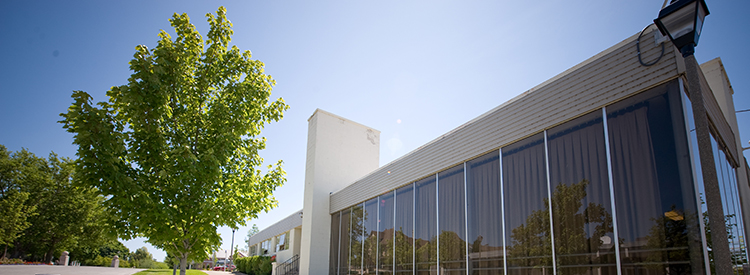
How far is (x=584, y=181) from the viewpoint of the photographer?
19.7 feet

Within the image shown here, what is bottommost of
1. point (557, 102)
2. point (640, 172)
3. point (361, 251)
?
point (361, 251)

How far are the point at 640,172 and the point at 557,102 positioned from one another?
1803 mm

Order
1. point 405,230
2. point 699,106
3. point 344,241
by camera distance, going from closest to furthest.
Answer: point 699,106 → point 405,230 → point 344,241

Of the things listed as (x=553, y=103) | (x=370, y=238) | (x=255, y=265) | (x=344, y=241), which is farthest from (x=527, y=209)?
(x=255, y=265)

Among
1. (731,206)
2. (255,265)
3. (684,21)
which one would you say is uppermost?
(684,21)

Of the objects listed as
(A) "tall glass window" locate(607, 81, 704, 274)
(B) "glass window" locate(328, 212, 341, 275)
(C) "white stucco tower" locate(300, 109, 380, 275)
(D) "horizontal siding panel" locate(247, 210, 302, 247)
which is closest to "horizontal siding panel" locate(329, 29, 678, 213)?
(A) "tall glass window" locate(607, 81, 704, 274)

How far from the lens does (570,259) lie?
5.89m

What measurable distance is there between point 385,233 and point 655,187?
807cm

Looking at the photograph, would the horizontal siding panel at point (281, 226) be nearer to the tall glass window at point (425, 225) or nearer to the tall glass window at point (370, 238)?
the tall glass window at point (370, 238)

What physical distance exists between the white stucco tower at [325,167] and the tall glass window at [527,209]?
33.4 ft

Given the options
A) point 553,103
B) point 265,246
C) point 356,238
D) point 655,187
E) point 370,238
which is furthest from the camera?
point 265,246

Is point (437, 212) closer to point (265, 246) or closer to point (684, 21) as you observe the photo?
point (684, 21)

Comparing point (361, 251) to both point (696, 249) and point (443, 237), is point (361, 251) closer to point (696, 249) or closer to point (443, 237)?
point (443, 237)

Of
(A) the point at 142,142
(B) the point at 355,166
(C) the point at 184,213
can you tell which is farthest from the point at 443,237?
(B) the point at 355,166
